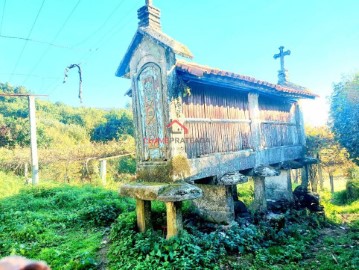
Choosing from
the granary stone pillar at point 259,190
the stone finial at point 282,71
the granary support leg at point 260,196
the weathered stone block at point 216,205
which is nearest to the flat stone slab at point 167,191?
the weathered stone block at point 216,205

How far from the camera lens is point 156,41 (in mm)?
6086

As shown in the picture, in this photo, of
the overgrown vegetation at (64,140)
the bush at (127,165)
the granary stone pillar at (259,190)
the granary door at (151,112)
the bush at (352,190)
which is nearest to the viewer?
the granary door at (151,112)

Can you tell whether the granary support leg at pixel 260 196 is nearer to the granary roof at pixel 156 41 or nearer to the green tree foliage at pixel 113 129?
the granary roof at pixel 156 41

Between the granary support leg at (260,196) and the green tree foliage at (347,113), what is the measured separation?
12.8 ft

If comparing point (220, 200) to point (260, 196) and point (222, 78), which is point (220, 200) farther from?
point (222, 78)

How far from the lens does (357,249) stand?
640 centimetres

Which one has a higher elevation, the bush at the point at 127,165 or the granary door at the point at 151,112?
the granary door at the point at 151,112

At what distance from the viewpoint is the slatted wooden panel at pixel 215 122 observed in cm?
633

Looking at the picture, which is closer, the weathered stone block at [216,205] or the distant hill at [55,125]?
the weathered stone block at [216,205]

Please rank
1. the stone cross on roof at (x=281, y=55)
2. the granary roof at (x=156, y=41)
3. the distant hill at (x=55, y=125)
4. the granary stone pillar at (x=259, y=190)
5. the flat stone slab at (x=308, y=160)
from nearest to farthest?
1. the granary roof at (x=156, y=41)
2. the granary stone pillar at (x=259, y=190)
3. the flat stone slab at (x=308, y=160)
4. the stone cross on roof at (x=281, y=55)
5. the distant hill at (x=55, y=125)

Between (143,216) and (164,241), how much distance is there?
1160 millimetres

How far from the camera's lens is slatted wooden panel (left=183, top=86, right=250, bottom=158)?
20.8 ft

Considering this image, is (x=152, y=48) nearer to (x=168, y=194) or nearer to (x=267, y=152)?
(x=168, y=194)

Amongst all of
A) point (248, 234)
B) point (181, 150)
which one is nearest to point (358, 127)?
point (248, 234)
